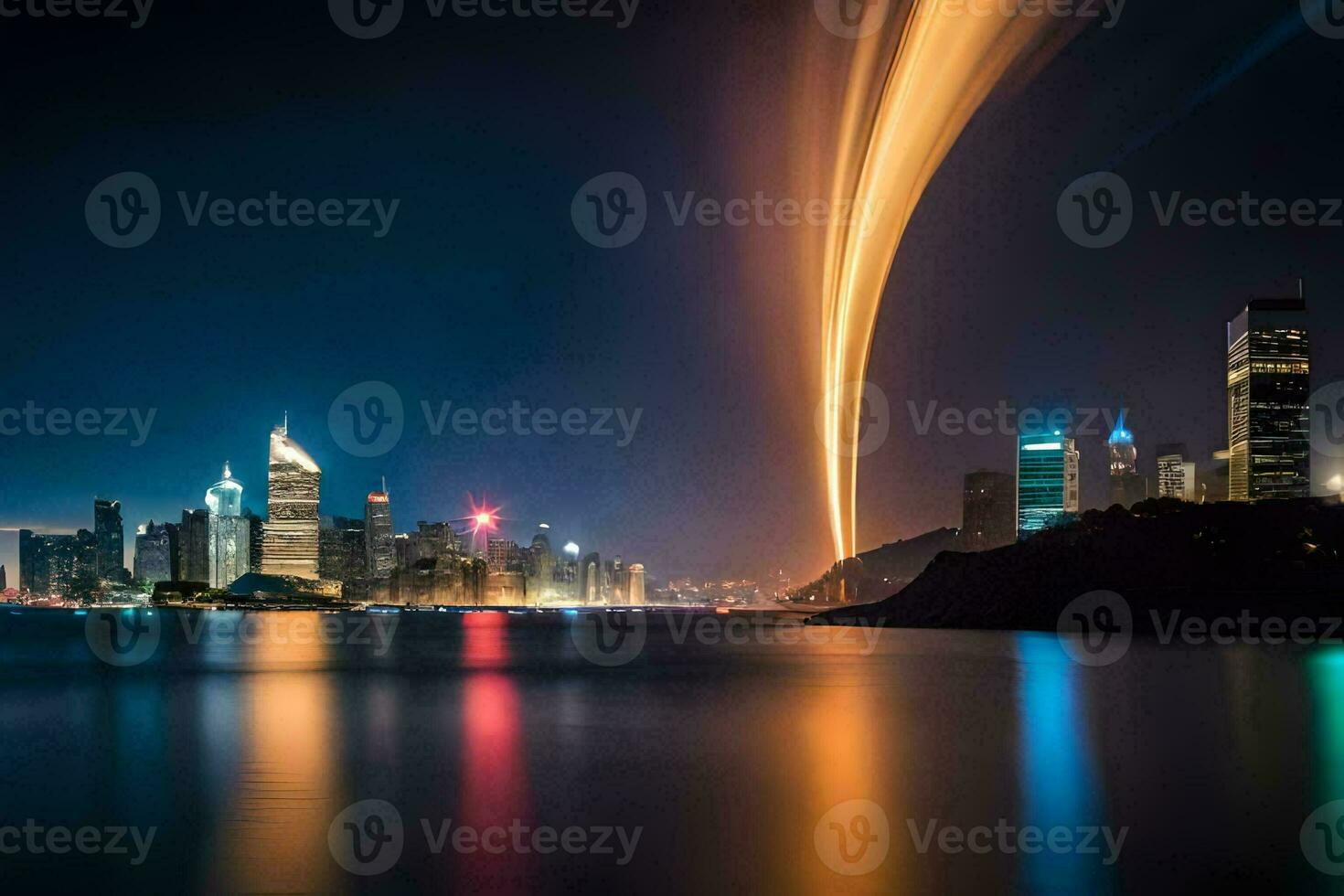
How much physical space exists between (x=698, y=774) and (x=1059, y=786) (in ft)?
22.5

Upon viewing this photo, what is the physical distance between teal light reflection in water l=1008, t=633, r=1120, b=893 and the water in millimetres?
81

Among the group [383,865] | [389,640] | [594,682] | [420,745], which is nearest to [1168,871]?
[383,865]

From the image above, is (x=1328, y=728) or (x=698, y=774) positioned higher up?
(x=698, y=774)

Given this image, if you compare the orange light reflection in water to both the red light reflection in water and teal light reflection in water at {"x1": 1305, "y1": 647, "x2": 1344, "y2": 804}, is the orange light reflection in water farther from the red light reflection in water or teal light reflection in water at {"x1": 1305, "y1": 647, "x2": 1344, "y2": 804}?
teal light reflection in water at {"x1": 1305, "y1": 647, "x2": 1344, "y2": 804}

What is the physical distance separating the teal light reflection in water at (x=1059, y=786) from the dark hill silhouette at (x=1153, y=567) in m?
64.9

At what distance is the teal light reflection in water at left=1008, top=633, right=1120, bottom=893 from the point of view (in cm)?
1422

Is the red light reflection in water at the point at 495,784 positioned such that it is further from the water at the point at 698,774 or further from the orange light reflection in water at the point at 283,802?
the orange light reflection in water at the point at 283,802

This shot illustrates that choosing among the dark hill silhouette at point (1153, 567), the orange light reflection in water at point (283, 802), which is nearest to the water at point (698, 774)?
the orange light reflection in water at point (283, 802)

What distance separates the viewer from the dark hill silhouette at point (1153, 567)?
3947 inches

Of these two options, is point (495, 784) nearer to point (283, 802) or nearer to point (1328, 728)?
point (283, 802)

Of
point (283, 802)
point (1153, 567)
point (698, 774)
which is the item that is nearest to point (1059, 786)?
point (698, 774)

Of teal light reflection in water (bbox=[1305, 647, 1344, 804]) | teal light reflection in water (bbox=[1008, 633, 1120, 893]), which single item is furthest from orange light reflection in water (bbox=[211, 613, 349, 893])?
teal light reflection in water (bbox=[1305, 647, 1344, 804])

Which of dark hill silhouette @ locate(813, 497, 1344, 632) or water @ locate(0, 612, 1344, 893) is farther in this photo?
dark hill silhouette @ locate(813, 497, 1344, 632)

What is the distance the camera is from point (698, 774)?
75.3 ft
